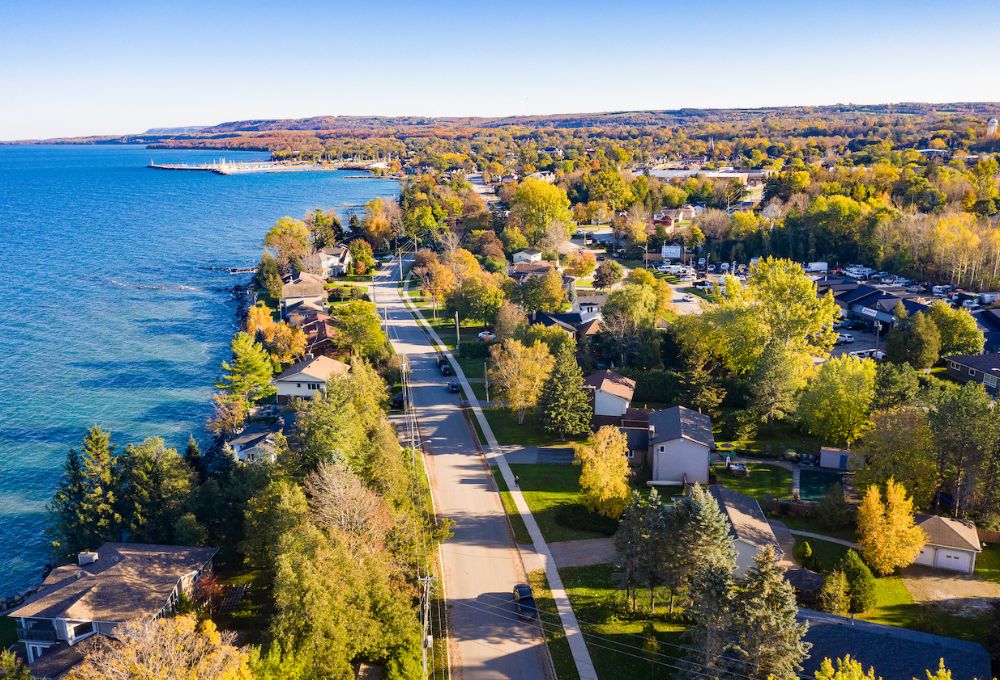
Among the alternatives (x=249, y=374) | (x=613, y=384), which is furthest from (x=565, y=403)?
(x=249, y=374)

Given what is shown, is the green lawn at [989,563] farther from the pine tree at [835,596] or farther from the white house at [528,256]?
the white house at [528,256]

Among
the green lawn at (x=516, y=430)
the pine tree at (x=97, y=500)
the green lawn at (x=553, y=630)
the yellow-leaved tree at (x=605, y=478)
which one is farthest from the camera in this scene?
the green lawn at (x=516, y=430)

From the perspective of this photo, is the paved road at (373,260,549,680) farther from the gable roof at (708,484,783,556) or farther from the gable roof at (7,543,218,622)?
the gable roof at (7,543,218,622)

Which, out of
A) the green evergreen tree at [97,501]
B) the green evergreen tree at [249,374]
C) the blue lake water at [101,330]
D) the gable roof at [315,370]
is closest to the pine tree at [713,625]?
the green evergreen tree at [97,501]

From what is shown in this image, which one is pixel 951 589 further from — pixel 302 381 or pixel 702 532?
pixel 302 381

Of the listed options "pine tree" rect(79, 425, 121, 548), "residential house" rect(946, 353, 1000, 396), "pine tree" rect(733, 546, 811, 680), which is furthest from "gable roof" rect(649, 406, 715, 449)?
"pine tree" rect(79, 425, 121, 548)

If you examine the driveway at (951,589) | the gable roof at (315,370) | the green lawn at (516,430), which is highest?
the gable roof at (315,370)

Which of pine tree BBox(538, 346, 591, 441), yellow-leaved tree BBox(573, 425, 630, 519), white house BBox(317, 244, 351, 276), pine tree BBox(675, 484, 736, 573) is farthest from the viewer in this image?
white house BBox(317, 244, 351, 276)
